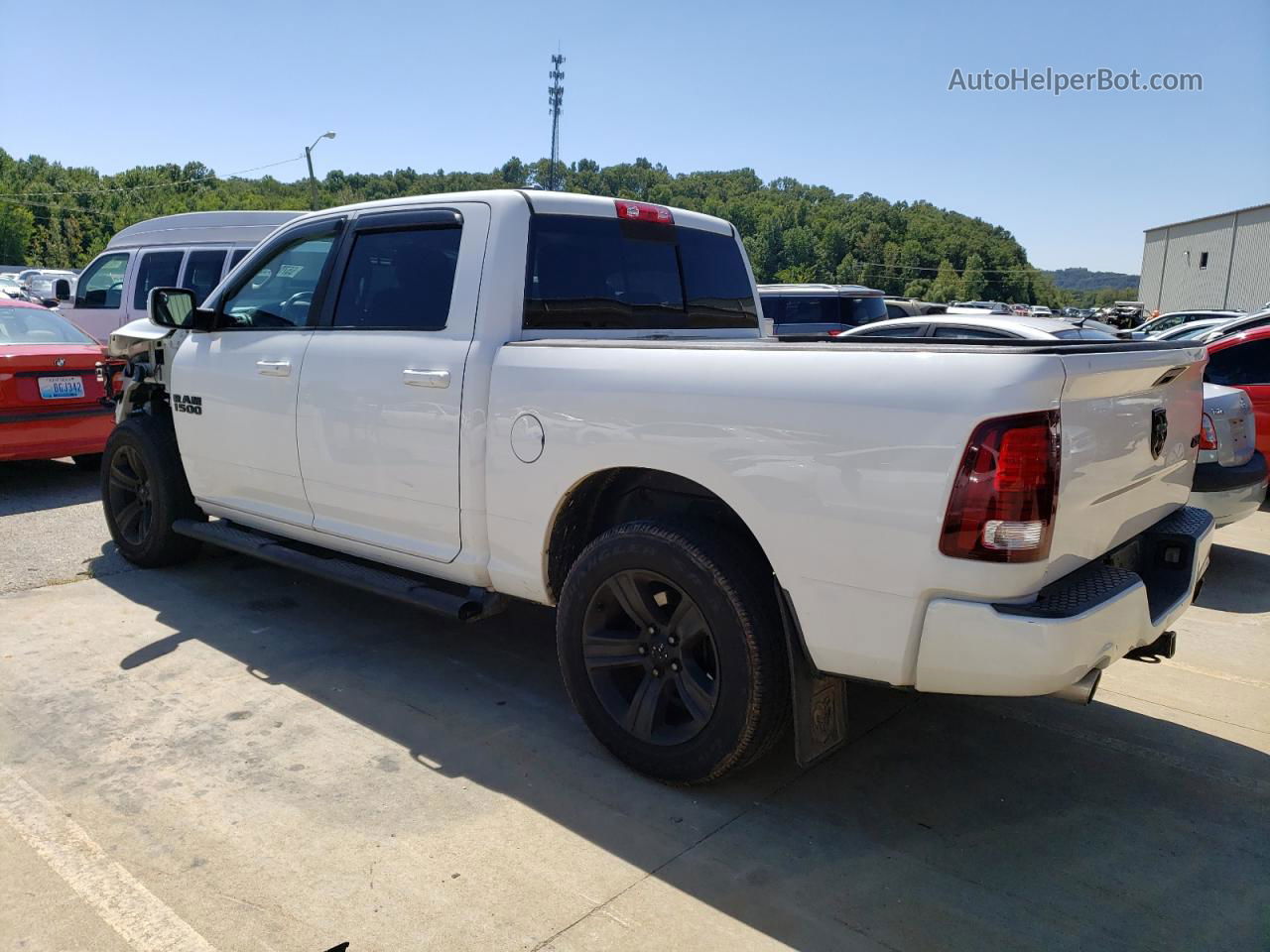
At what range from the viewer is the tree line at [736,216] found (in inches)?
2014

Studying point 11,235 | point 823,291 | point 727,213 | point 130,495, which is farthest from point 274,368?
point 11,235

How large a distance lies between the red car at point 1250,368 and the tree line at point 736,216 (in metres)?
27.0

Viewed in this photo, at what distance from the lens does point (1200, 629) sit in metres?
5.11

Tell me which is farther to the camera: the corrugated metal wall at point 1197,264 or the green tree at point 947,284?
the green tree at point 947,284

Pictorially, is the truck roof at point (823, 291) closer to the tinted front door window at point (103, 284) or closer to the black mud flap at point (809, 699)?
the tinted front door window at point (103, 284)

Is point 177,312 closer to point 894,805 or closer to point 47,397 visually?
point 47,397

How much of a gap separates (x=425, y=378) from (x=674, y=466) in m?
1.25

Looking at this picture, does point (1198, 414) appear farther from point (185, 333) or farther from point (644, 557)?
point (185, 333)

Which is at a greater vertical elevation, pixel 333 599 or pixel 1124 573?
pixel 1124 573

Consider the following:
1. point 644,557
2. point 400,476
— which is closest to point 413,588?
point 400,476

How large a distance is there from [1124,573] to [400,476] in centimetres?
268

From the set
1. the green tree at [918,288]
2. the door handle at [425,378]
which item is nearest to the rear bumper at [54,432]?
the door handle at [425,378]

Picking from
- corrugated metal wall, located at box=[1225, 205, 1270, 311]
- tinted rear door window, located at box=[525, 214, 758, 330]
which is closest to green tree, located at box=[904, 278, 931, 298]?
corrugated metal wall, located at box=[1225, 205, 1270, 311]

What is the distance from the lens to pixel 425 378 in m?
3.74
